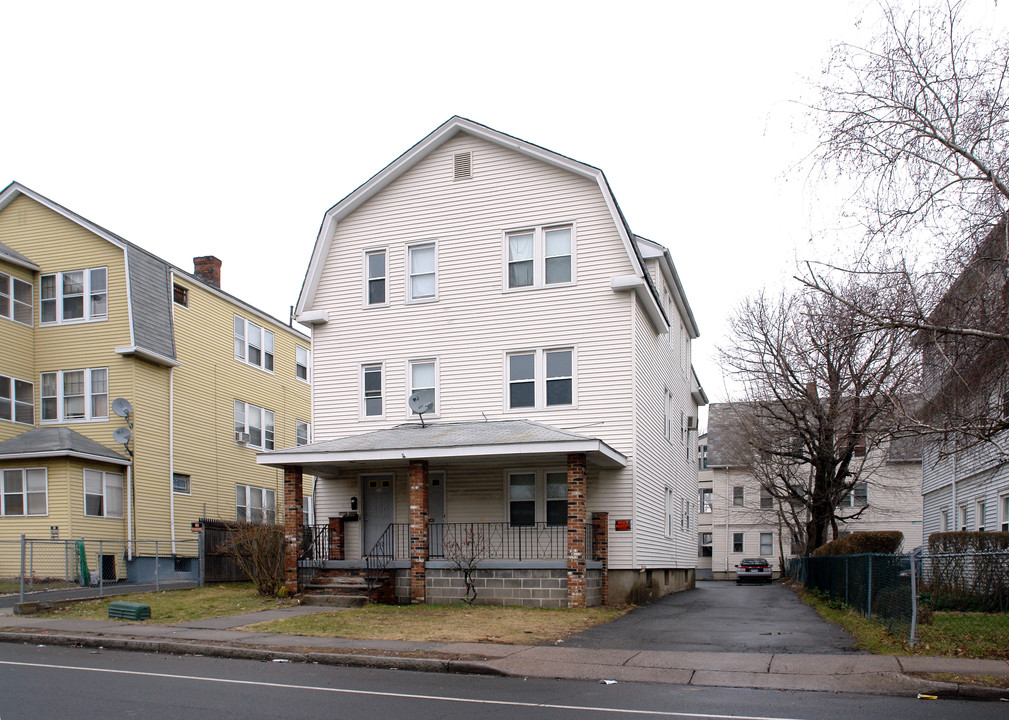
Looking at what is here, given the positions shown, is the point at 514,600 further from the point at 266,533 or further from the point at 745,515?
the point at 745,515

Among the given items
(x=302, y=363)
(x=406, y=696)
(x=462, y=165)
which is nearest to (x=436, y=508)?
(x=462, y=165)

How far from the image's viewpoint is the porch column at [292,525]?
65.1 ft

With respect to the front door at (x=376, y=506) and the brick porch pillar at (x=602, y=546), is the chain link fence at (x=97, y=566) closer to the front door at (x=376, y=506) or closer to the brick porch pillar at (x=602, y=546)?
the front door at (x=376, y=506)

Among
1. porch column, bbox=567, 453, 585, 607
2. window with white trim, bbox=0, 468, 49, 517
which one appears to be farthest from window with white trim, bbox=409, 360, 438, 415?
window with white trim, bbox=0, 468, 49, 517

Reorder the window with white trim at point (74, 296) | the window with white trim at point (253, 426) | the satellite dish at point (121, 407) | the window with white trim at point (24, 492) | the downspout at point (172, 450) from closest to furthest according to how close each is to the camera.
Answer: the window with white trim at point (24, 492) < the satellite dish at point (121, 407) < the window with white trim at point (74, 296) < the downspout at point (172, 450) < the window with white trim at point (253, 426)

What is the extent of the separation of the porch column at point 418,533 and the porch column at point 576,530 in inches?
122

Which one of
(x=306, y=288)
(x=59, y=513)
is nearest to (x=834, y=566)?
(x=306, y=288)

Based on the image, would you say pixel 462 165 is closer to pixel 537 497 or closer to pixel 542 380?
pixel 542 380

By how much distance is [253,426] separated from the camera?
33.0 m

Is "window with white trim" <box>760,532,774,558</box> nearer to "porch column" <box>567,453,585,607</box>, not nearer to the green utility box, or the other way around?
"porch column" <box>567,453,585,607</box>

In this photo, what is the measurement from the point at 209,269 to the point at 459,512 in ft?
51.9

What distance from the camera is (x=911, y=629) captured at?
12156 mm

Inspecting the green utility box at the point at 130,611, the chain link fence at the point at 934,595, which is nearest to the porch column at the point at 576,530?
the chain link fence at the point at 934,595

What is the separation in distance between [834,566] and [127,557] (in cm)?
1908
